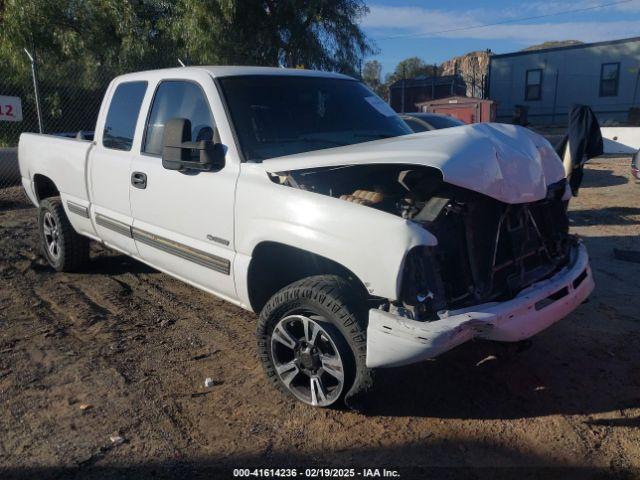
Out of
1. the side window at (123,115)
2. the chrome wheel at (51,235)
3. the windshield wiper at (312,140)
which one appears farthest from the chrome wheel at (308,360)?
the chrome wheel at (51,235)

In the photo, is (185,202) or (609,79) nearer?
(185,202)

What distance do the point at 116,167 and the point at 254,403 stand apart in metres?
2.47

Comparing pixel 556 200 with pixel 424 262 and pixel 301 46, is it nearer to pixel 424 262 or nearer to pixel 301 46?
pixel 424 262

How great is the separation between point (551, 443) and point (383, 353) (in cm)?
109

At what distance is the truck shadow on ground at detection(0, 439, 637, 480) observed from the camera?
2822mm

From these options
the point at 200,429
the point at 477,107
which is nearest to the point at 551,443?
the point at 200,429

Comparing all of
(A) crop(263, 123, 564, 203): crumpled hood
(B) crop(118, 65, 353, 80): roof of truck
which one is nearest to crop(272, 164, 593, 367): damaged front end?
(A) crop(263, 123, 564, 203): crumpled hood

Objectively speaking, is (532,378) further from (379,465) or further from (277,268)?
(277,268)

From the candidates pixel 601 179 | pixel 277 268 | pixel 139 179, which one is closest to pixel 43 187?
pixel 139 179

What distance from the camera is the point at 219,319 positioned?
4832mm

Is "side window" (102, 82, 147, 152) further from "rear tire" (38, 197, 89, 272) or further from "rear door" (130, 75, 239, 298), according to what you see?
"rear tire" (38, 197, 89, 272)

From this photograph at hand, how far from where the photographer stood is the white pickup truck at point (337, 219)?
9.48ft

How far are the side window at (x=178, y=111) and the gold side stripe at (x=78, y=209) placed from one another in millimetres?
1223

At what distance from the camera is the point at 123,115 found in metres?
4.99
